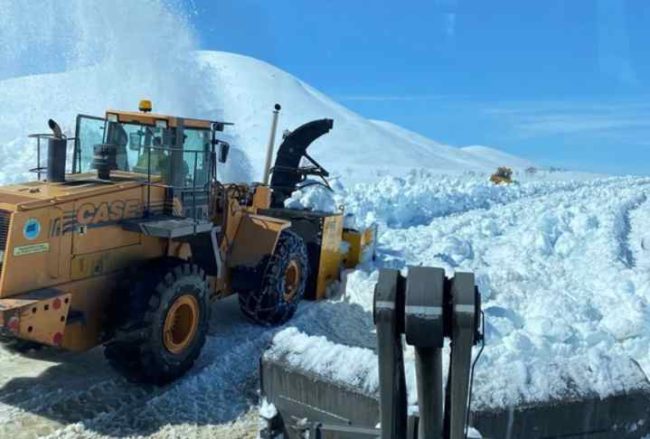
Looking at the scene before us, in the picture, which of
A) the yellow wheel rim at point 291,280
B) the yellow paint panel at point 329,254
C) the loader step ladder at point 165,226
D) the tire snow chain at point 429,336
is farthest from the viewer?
the yellow paint panel at point 329,254

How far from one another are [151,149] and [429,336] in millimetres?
4617

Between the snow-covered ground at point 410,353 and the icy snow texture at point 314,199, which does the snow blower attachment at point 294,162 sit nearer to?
the icy snow texture at point 314,199

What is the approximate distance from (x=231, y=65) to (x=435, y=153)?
843 inches

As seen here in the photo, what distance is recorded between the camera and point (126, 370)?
5664 mm

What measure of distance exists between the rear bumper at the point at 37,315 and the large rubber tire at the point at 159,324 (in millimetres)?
517

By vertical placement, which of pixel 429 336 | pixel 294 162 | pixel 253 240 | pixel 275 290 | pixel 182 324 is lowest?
pixel 182 324

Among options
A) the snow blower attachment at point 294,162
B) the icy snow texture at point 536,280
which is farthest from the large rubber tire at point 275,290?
the snow blower attachment at point 294,162

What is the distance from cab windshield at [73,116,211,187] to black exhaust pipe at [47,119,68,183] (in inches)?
26.4

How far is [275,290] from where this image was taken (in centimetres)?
730

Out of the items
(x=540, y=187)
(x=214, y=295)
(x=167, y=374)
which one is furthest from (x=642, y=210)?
(x=167, y=374)

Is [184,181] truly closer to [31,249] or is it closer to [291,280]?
[31,249]

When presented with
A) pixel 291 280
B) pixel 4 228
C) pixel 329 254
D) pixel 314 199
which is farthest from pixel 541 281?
pixel 4 228

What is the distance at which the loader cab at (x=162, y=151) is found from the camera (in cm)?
636

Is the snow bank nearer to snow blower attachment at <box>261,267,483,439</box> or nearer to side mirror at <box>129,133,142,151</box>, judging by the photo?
snow blower attachment at <box>261,267,483,439</box>
